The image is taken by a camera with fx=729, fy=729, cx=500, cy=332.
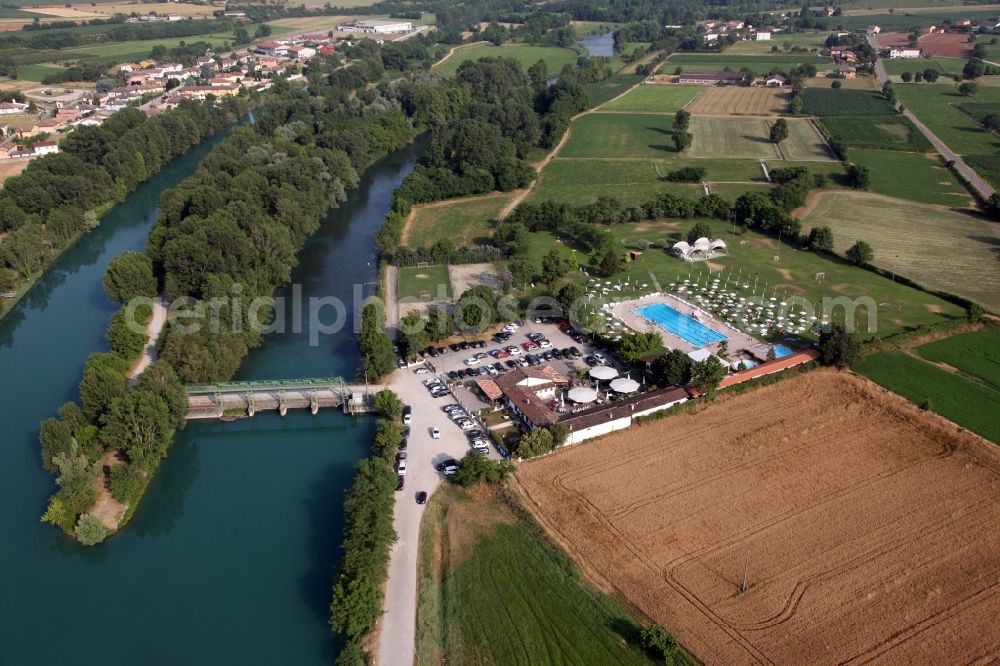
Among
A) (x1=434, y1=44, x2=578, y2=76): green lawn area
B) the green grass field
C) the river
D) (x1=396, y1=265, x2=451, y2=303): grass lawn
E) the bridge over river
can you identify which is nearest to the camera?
the river

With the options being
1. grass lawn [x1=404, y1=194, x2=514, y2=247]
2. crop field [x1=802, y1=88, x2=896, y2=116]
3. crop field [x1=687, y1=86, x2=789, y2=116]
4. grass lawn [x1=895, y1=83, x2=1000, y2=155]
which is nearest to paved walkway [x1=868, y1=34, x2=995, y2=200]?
grass lawn [x1=895, y1=83, x2=1000, y2=155]

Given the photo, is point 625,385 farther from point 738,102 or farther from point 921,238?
point 738,102

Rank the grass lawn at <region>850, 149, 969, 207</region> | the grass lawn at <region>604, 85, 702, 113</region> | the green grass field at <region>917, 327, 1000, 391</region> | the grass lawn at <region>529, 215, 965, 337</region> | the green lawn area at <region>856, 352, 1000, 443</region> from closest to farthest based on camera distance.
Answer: the green lawn area at <region>856, 352, 1000, 443</region>, the green grass field at <region>917, 327, 1000, 391</region>, the grass lawn at <region>529, 215, 965, 337</region>, the grass lawn at <region>850, 149, 969, 207</region>, the grass lawn at <region>604, 85, 702, 113</region>

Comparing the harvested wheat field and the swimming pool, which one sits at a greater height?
the swimming pool

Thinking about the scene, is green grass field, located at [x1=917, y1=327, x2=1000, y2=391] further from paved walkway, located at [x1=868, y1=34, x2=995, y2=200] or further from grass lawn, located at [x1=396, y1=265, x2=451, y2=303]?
grass lawn, located at [x1=396, y1=265, x2=451, y2=303]

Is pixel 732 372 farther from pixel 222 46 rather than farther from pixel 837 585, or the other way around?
pixel 222 46

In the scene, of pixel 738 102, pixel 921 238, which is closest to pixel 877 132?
pixel 738 102
